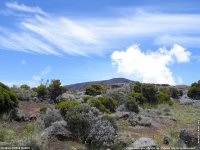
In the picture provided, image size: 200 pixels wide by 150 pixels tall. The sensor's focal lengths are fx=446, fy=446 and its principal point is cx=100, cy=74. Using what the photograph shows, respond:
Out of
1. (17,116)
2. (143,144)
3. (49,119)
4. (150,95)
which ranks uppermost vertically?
(150,95)

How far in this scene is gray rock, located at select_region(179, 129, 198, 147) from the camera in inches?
707

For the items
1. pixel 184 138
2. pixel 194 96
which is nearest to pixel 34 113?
pixel 184 138

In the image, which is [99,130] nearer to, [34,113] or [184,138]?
[184,138]

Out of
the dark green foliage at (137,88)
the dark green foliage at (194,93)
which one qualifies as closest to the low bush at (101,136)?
the dark green foliage at (137,88)

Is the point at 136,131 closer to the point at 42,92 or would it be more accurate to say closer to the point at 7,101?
the point at 7,101

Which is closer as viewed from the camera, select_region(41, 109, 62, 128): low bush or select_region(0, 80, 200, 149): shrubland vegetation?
select_region(0, 80, 200, 149): shrubland vegetation

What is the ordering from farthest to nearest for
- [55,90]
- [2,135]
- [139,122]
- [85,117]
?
1. [55,90]
2. [139,122]
3. [85,117]
4. [2,135]

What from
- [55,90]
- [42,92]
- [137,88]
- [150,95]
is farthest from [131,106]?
[137,88]

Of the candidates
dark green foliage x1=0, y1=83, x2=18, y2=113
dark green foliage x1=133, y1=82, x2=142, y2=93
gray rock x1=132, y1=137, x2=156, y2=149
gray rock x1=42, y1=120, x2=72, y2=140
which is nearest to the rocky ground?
gray rock x1=132, y1=137, x2=156, y2=149

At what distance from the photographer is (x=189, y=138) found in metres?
18.2

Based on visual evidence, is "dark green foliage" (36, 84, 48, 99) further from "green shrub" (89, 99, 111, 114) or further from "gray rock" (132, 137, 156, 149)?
"gray rock" (132, 137, 156, 149)

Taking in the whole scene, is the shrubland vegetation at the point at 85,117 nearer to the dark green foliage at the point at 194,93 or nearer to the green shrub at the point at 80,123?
the green shrub at the point at 80,123

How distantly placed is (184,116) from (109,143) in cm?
1534

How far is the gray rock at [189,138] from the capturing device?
18.0m
